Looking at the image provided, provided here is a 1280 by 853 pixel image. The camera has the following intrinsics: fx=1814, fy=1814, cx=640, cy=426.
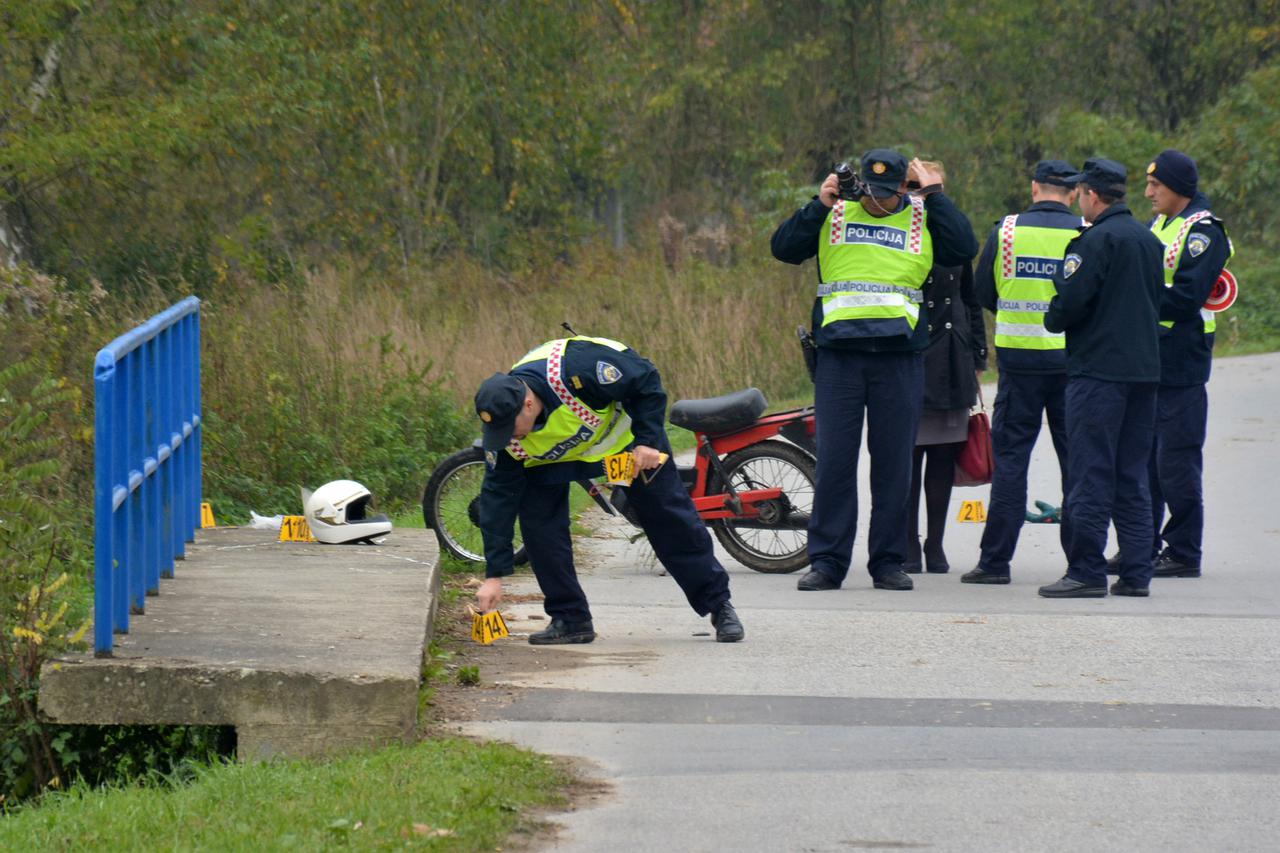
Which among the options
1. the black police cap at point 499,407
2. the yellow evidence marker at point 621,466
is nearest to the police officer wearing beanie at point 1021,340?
the yellow evidence marker at point 621,466

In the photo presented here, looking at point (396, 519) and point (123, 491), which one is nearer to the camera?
point (123, 491)

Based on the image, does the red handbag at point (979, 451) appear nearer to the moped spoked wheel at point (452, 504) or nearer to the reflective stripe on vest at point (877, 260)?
the reflective stripe on vest at point (877, 260)

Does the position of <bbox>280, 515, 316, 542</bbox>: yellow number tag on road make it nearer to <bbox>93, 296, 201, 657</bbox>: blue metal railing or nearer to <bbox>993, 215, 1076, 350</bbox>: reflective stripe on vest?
<bbox>93, 296, 201, 657</bbox>: blue metal railing

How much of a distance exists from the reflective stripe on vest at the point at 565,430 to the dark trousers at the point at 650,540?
19 cm

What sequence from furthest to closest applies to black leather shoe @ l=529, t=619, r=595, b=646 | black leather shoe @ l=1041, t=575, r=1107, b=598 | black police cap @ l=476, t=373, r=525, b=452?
black leather shoe @ l=1041, t=575, r=1107, b=598, black leather shoe @ l=529, t=619, r=595, b=646, black police cap @ l=476, t=373, r=525, b=452

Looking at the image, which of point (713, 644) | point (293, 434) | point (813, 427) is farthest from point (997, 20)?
point (713, 644)

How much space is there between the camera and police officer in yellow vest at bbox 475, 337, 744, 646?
7.04 m

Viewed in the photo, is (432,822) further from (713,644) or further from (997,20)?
(997,20)

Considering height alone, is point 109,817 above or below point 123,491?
below

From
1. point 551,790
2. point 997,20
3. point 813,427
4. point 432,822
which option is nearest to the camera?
point 432,822

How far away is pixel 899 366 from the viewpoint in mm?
8984

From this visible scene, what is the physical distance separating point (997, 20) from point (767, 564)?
89.9 feet

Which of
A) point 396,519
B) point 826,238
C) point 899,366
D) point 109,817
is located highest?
point 826,238

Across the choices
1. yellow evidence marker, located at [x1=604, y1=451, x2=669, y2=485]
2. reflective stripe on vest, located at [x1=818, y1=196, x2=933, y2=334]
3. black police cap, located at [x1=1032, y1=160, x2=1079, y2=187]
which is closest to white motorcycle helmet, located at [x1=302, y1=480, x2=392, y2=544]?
yellow evidence marker, located at [x1=604, y1=451, x2=669, y2=485]
